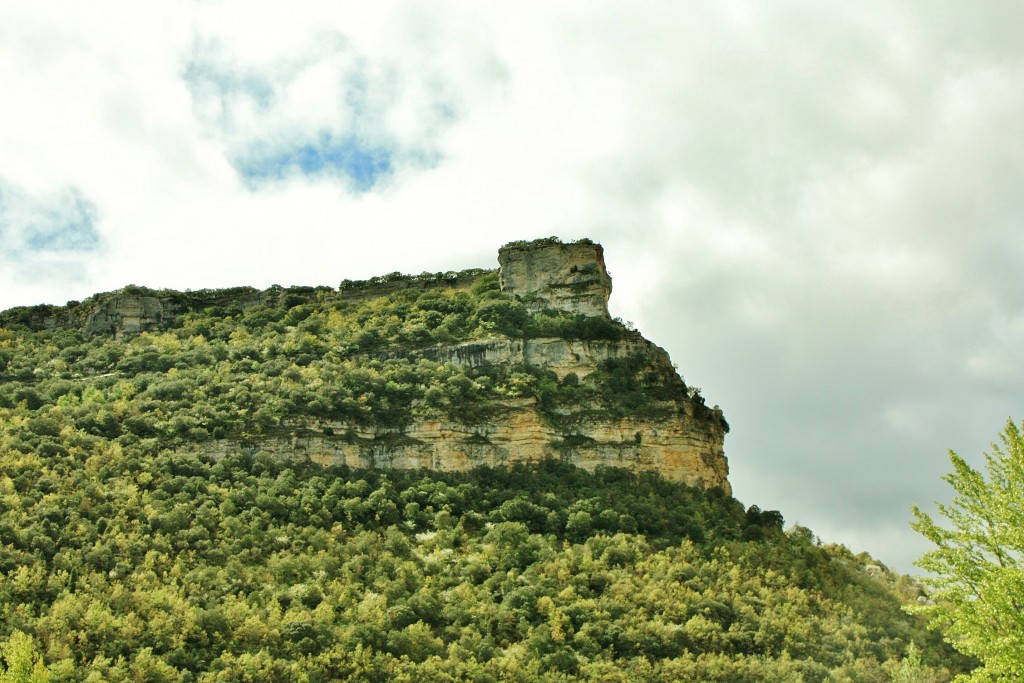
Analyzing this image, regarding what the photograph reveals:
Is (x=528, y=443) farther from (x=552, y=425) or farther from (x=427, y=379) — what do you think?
(x=427, y=379)

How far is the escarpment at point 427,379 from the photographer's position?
167 ft

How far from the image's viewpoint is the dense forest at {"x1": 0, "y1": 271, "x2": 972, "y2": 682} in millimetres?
36281

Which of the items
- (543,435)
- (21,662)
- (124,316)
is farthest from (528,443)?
(124,316)

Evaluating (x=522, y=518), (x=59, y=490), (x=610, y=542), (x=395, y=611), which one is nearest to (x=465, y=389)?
(x=522, y=518)

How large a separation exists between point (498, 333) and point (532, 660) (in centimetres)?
2305

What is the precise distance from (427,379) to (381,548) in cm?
1232

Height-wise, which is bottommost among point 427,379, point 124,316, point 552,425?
point 552,425

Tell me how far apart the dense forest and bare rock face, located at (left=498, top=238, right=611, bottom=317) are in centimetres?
149

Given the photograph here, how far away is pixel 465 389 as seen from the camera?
53438 mm

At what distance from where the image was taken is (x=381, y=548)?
44375 mm

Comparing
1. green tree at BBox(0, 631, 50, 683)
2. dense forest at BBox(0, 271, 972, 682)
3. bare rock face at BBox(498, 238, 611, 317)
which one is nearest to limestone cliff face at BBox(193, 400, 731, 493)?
dense forest at BBox(0, 271, 972, 682)

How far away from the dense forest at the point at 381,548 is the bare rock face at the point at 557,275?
4.88 ft

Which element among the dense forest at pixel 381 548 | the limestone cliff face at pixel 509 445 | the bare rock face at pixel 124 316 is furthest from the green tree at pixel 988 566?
the bare rock face at pixel 124 316

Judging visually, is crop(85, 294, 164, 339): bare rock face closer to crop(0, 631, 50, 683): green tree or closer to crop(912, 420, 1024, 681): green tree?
crop(0, 631, 50, 683): green tree
